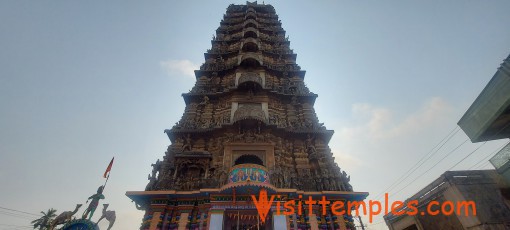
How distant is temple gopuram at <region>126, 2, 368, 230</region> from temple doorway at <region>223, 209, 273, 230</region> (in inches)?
1.8

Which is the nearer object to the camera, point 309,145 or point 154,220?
point 154,220

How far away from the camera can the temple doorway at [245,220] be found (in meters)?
11.6

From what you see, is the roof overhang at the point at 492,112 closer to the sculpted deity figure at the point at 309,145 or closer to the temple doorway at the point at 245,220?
the sculpted deity figure at the point at 309,145

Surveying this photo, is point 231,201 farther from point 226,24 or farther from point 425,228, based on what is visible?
point 226,24

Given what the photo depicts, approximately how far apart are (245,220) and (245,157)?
4194 mm

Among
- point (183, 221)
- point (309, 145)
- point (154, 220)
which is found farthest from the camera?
point (309, 145)

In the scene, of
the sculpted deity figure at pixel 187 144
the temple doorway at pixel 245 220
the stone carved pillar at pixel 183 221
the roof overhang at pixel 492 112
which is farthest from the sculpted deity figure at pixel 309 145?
the stone carved pillar at pixel 183 221

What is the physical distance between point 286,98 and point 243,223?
10.8m

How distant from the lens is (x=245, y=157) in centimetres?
1543

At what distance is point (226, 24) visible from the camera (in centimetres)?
3388

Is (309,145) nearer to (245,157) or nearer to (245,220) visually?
(245,157)

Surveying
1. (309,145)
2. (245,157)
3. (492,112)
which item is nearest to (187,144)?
(245,157)

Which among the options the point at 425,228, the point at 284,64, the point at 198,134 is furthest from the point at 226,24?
the point at 425,228

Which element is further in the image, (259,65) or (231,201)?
(259,65)
